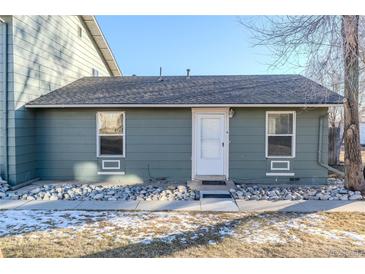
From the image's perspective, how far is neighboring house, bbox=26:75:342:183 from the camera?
845 centimetres

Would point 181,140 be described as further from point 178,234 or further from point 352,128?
point 352,128

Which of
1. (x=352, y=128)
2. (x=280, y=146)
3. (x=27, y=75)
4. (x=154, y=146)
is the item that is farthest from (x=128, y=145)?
(x=352, y=128)

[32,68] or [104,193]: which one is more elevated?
[32,68]

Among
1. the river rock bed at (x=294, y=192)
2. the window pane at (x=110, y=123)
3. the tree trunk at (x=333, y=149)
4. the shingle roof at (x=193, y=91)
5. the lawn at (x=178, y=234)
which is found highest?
the shingle roof at (x=193, y=91)

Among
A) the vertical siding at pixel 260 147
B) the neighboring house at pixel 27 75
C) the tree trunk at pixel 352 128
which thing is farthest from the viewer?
the vertical siding at pixel 260 147

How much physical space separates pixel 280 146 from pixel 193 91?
10.5 ft

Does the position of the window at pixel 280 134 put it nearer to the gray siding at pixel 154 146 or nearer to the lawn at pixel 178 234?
the gray siding at pixel 154 146

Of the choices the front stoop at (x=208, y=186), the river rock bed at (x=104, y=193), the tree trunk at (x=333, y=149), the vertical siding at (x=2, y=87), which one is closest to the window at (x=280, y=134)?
the front stoop at (x=208, y=186)

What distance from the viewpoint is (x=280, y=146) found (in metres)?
8.53

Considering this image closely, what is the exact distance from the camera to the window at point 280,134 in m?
8.50

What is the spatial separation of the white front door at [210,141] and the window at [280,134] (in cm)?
141

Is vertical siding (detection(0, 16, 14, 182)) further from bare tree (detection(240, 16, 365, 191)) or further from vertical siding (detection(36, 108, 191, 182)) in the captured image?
bare tree (detection(240, 16, 365, 191))

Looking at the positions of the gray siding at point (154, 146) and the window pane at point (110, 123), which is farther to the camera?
the window pane at point (110, 123)

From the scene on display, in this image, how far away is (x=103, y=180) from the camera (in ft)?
28.5
